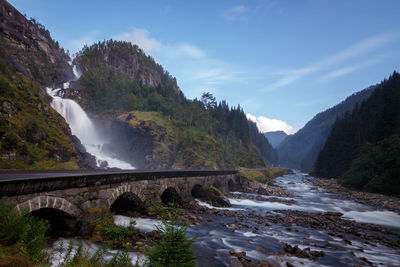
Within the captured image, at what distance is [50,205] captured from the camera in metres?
9.72

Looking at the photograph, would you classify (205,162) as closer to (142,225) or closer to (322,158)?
(142,225)

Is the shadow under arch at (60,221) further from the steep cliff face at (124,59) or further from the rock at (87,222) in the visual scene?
the steep cliff face at (124,59)

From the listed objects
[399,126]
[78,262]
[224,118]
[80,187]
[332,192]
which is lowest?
[332,192]

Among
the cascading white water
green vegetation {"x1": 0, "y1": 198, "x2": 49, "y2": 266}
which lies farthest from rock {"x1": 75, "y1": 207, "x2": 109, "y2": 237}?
the cascading white water

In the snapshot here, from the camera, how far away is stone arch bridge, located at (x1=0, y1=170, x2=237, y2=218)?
8531 mm

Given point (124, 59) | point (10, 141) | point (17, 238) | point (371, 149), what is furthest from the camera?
point (124, 59)

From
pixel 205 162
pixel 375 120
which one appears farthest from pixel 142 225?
pixel 375 120

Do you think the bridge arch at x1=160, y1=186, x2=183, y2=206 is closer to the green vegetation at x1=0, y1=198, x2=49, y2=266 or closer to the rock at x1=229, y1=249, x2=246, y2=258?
the rock at x1=229, y1=249, x2=246, y2=258

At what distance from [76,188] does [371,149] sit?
210 feet

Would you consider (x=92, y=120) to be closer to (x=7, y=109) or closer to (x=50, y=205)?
(x=7, y=109)

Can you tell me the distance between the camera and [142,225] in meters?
15.6

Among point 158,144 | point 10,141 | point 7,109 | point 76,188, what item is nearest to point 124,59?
point 158,144

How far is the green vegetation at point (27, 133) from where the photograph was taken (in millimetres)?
26469

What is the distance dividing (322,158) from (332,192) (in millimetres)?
57417
